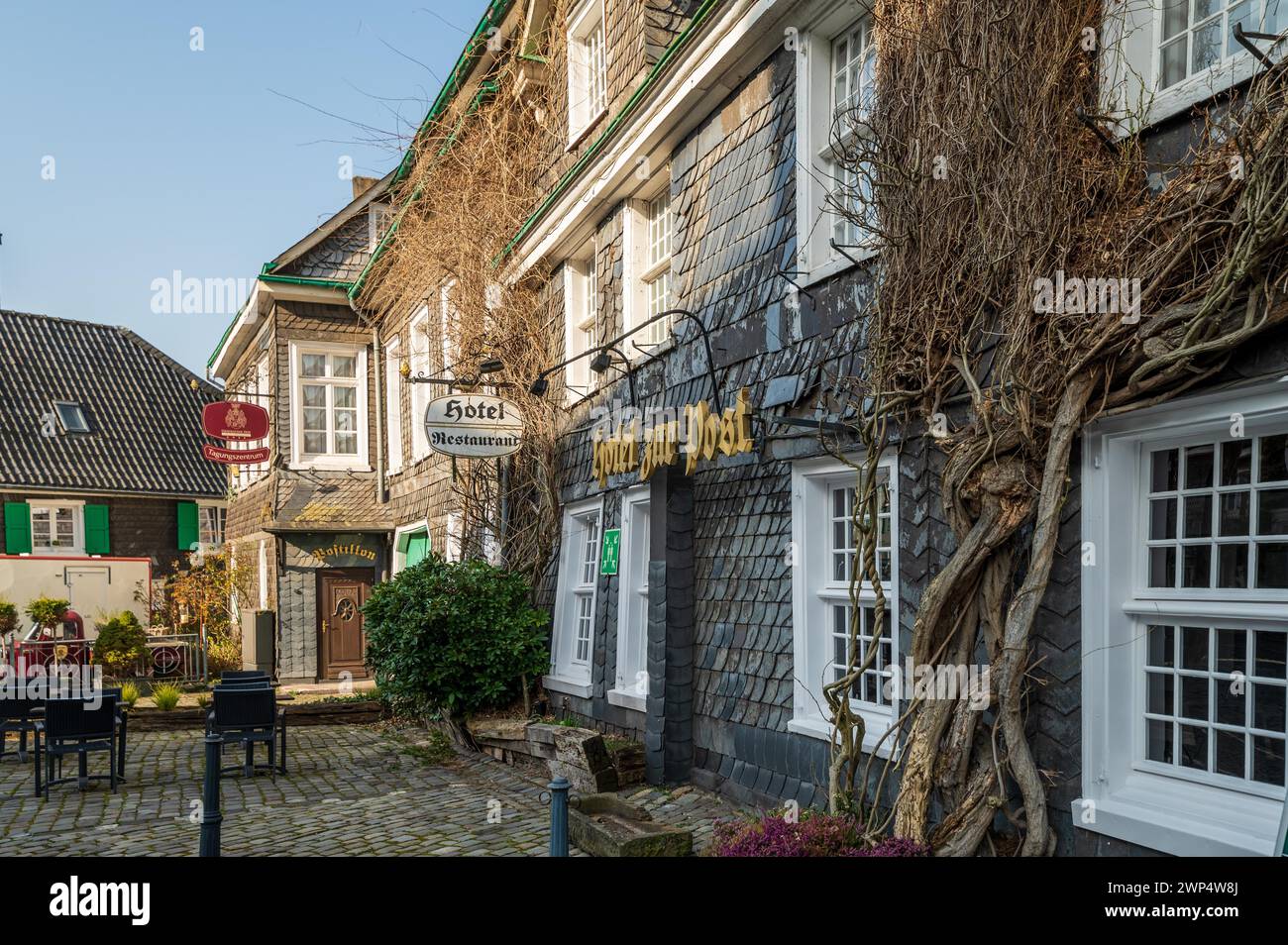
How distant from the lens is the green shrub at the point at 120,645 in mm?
16859

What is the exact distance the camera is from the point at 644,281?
10164 mm

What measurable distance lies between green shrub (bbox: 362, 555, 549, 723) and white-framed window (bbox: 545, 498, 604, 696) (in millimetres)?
221

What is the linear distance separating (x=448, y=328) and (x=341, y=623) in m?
7.11

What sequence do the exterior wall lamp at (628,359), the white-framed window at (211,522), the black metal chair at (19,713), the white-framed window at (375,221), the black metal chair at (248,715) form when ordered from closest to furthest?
the exterior wall lamp at (628,359), the black metal chair at (248,715), the black metal chair at (19,713), the white-framed window at (375,221), the white-framed window at (211,522)

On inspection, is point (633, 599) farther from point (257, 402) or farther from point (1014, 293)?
point (257, 402)

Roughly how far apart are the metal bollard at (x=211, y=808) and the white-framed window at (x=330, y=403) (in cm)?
1168

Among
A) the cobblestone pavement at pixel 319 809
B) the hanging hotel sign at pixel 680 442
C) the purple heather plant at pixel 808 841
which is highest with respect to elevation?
the hanging hotel sign at pixel 680 442

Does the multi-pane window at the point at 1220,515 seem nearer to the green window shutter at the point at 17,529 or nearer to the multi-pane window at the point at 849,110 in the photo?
the multi-pane window at the point at 849,110

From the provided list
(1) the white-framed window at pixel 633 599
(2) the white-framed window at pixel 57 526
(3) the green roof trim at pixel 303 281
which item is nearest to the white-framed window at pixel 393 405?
(3) the green roof trim at pixel 303 281

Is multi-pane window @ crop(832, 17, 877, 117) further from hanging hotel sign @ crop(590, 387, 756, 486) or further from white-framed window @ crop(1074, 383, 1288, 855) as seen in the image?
white-framed window @ crop(1074, 383, 1288, 855)

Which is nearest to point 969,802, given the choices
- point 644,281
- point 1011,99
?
point 1011,99

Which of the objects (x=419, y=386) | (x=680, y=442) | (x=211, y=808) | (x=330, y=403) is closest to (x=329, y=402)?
(x=330, y=403)

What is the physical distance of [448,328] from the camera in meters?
13.9

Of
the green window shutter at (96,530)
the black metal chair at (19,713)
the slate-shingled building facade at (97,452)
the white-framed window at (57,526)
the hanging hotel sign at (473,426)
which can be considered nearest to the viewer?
the black metal chair at (19,713)
